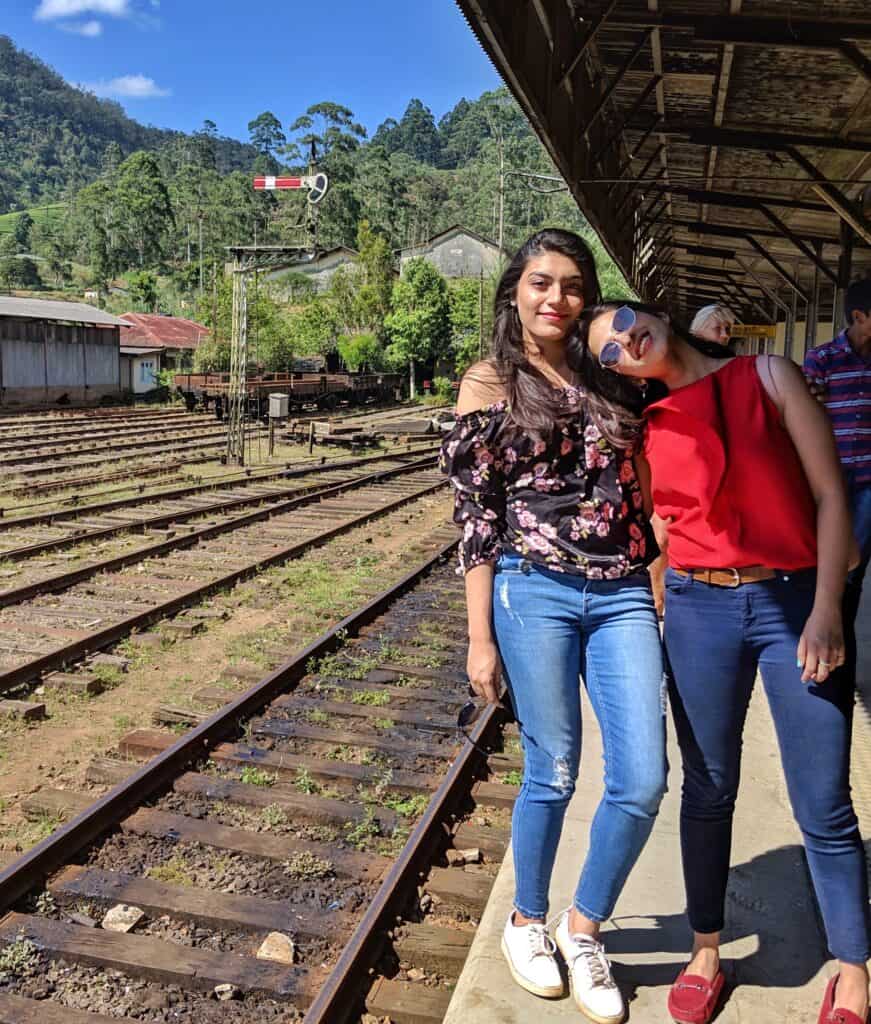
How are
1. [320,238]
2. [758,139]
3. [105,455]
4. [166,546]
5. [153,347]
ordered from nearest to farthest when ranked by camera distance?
1. [758,139]
2. [166,546]
3. [105,455]
4. [153,347]
5. [320,238]

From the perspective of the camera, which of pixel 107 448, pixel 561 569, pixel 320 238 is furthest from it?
pixel 320 238

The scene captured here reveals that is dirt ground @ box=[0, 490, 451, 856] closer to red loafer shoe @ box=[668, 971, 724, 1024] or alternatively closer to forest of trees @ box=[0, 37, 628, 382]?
red loafer shoe @ box=[668, 971, 724, 1024]

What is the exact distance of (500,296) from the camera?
2.82m

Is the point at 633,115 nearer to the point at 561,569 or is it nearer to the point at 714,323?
the point at 714,323

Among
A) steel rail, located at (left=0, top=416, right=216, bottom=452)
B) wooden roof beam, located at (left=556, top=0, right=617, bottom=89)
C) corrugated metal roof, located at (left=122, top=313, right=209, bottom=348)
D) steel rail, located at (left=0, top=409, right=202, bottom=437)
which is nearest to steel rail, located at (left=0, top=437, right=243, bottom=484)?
steel rail, located at (left=0, top=416, right=216, bottom=452)

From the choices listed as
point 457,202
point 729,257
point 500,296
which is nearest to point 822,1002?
point 500,296

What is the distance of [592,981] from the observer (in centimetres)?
271

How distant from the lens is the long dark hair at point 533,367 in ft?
8.54

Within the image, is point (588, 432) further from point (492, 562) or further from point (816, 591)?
point (816, 591)

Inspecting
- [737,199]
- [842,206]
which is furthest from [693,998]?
[737,199]

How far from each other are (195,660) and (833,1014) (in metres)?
5.42

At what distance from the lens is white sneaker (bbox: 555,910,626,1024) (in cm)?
266

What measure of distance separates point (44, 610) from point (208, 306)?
1560 inches

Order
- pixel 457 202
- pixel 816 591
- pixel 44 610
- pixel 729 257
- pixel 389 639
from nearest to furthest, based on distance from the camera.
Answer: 1. pixel 816 591
2. pixel 389 639
3. pixel 44 610
4. pixel 729 257
5. pixel 457 202
